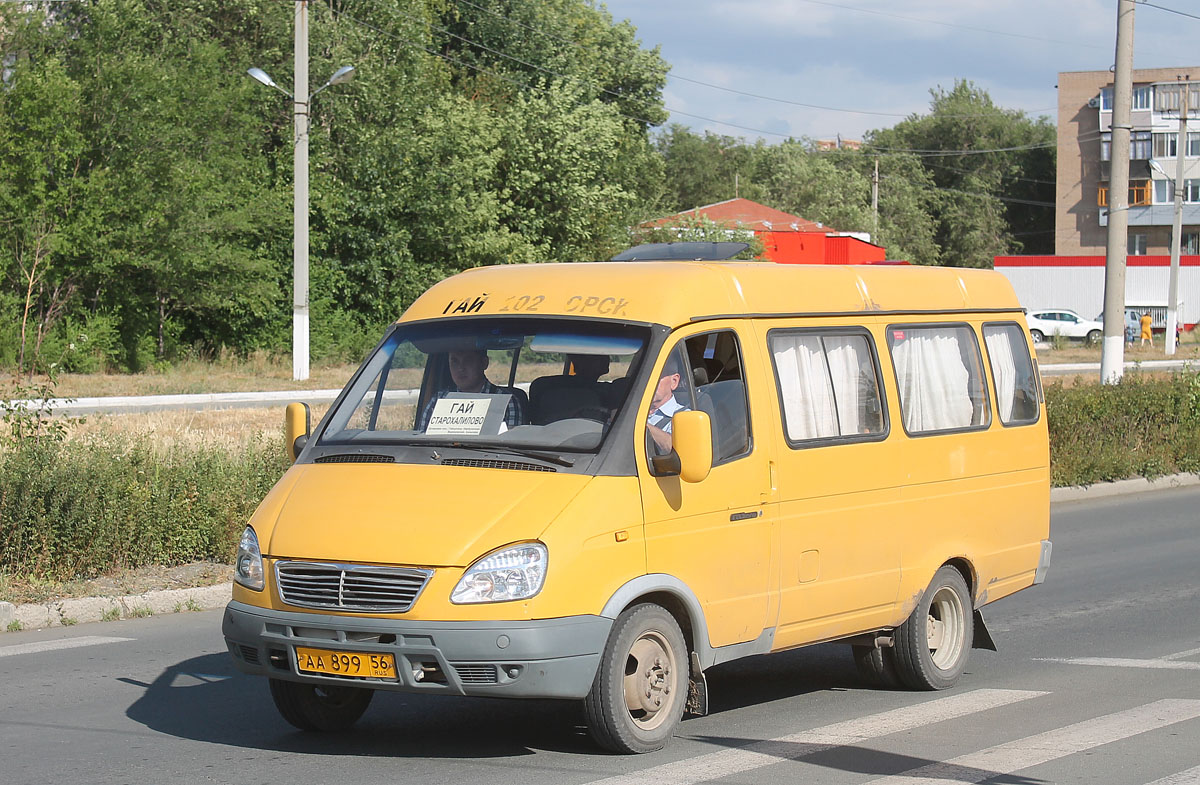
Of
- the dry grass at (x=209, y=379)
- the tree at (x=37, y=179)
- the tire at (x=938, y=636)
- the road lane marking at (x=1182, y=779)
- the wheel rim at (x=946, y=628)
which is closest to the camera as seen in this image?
the road lane marking at (x=1182, y=779)

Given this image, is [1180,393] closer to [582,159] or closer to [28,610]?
[28,610]

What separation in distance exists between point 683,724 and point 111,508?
5406mm

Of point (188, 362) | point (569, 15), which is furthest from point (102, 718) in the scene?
point (569, 15)

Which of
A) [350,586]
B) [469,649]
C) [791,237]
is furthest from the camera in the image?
[791,237]

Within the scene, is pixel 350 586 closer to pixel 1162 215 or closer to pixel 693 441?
pixel 693 441

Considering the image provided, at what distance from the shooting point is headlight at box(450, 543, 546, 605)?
18.4 feet

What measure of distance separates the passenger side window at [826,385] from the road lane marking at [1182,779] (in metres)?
2.22

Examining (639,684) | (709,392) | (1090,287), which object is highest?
(1090,287)

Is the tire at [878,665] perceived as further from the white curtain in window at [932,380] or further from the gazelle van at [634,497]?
the white curtain in window at [932,380]

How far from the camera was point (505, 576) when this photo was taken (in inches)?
222

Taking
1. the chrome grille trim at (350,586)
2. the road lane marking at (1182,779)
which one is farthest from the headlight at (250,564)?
the road lane marking at (1182,779)

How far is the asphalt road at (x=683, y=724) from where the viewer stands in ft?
19.5

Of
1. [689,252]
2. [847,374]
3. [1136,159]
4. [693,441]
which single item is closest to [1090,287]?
[1136,159]

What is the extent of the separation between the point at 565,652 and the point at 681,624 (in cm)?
87
